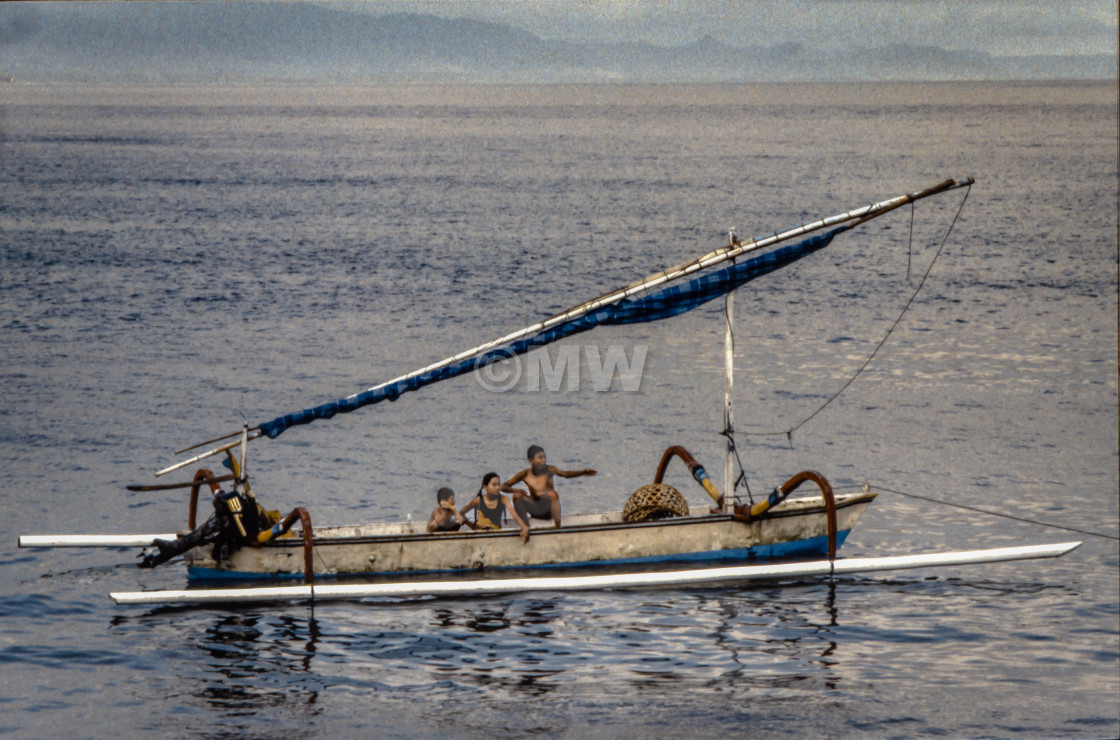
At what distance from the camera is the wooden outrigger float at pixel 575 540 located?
60.3ft

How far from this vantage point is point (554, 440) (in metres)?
29.9

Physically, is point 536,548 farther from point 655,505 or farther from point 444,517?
point 655,505

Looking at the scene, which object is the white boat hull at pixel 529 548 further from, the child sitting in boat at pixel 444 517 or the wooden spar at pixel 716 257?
the wooden spar at pixel 716 257

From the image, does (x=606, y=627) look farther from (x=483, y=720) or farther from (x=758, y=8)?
(x=758, y=8)

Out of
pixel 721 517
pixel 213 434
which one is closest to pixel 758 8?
pixel 213 434

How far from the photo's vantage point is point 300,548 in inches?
736

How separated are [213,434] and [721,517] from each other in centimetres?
1529

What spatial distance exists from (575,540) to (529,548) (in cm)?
70

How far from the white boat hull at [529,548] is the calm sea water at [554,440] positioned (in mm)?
600

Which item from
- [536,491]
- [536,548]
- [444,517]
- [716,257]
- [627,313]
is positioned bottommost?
[536,548]

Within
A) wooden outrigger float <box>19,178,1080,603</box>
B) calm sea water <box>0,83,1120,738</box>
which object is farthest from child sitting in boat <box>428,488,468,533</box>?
calm sea water <box>0,83,1120,738</box>

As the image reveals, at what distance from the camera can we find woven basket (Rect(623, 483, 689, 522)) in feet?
63.4
